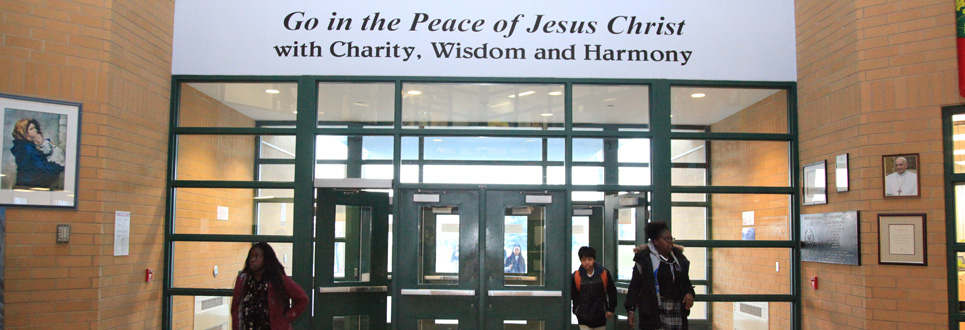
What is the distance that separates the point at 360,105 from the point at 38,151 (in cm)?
327

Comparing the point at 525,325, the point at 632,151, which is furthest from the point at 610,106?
the point at 525,325

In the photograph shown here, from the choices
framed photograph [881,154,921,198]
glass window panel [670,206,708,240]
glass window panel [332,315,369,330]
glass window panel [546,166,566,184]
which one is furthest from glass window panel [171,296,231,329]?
framed photograph [881,154,921,198]

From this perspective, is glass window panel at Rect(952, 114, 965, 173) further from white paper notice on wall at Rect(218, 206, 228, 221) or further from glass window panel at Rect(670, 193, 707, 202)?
white paper notice on wall at Rect(218, 206, 228, 221)

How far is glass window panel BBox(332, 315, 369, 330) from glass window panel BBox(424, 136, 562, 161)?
2043 mm

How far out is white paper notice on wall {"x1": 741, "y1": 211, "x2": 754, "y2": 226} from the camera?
8.51 metres

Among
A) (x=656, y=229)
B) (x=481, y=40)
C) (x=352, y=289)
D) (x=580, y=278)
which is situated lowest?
(x=352, y=289)

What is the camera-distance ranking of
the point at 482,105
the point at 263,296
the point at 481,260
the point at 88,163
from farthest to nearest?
the point at 482,105 < the point at 481,260 < the point at 88,163 < the point at 263,296

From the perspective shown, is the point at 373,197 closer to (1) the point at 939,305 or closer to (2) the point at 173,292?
(2) the point at 173,292

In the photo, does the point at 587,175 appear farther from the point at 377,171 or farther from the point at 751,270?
the point at 377,171

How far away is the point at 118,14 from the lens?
736 centimetres

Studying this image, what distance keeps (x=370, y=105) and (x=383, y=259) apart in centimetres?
181

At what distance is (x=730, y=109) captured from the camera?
860 centimetres

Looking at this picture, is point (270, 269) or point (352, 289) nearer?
point (270, 269)

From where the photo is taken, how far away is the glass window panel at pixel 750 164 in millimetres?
8508
